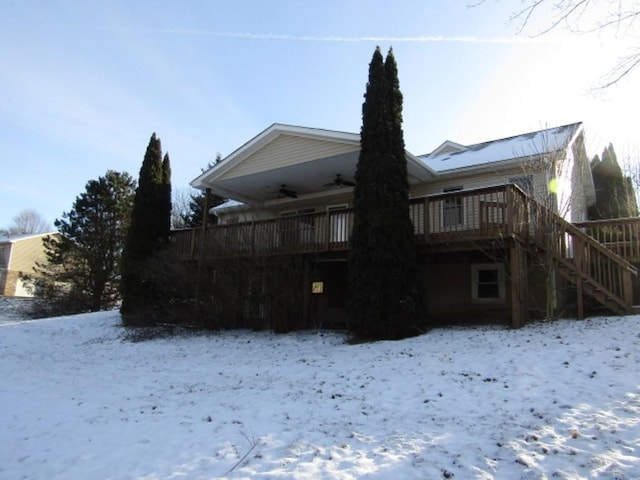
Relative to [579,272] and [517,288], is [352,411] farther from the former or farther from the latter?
[579,272]

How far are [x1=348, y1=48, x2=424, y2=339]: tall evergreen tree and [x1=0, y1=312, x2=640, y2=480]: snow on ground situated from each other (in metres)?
0.82

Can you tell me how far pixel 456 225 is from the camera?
11.7 meters

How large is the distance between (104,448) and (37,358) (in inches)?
302

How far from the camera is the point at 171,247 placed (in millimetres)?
17078

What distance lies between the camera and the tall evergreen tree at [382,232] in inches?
437

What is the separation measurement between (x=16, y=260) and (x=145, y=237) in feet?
95.4

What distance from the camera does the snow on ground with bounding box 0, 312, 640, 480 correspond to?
179 inches

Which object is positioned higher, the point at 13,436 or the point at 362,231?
the point at 362,231

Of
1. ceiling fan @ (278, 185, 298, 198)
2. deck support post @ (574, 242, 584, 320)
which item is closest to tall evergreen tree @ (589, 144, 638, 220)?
deck support post @ (574, 242, 584, 320)

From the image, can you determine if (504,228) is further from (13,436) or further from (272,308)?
(13,436)

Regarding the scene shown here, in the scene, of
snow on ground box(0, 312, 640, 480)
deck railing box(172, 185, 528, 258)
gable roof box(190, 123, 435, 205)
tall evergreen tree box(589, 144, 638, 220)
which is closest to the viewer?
snow on ground box(0, 312, 640, 480)

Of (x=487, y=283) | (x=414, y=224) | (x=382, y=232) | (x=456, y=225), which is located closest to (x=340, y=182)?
(x=414, y=224)

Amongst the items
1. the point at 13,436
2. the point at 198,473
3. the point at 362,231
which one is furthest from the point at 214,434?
the point at 362,231

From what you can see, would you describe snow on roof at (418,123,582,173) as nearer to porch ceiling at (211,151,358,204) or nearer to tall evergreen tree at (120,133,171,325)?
porch ceiling at (211,151,358,204)
